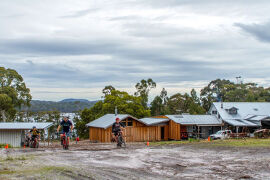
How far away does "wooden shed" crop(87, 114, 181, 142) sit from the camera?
42719 millimetres

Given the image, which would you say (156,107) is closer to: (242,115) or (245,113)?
(245,113)

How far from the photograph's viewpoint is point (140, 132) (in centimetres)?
4484

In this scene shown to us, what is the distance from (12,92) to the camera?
54.2m

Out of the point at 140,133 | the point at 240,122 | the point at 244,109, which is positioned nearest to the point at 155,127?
the point at 140,133

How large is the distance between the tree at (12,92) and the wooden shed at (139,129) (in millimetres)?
15321

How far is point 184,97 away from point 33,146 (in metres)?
55.9

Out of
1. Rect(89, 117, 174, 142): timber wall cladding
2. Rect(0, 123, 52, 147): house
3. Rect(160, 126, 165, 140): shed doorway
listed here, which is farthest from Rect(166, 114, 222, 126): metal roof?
Rect(0, 123, 52, 147): house

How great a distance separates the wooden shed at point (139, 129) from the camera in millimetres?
42719

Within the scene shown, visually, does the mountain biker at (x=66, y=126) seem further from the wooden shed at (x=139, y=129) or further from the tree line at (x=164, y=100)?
the tree line at (x=164, y=100)

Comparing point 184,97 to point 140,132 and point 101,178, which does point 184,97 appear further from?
point 101,178

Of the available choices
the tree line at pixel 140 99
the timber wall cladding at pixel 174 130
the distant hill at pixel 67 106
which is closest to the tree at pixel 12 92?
the tree line at pixel 140 99

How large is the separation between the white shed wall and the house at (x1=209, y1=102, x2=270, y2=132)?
27054 mm

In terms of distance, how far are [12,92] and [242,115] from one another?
3536cm

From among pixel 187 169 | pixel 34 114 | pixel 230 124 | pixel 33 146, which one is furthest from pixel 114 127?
pixel 34 114
